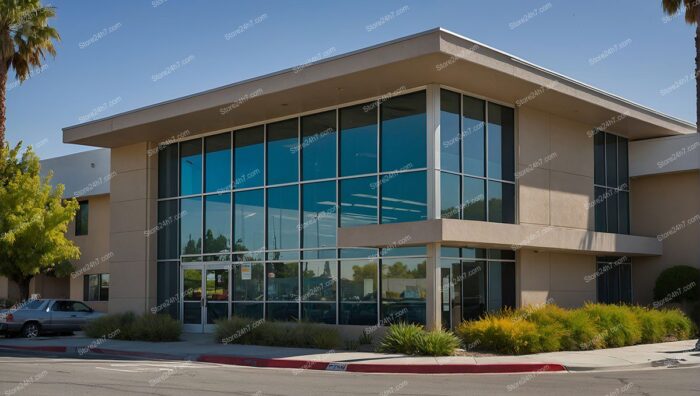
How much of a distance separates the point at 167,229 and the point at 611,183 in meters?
16.2

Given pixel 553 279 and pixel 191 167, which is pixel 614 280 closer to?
pixel 553 279

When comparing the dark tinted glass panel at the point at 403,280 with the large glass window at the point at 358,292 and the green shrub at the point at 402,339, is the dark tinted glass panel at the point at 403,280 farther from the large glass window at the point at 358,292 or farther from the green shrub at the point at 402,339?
the green shrub at the point at 402,339

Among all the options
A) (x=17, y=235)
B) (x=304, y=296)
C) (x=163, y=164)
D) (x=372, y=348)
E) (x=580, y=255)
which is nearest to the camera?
(x=372, y=348)

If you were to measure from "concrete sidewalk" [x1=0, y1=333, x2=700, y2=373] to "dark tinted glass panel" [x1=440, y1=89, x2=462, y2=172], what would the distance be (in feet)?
18.6

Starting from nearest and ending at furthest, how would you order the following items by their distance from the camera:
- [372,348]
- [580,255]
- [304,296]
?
[372,348] → [304,296] → [580,255]

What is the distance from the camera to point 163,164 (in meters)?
29.6

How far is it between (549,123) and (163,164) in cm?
1398

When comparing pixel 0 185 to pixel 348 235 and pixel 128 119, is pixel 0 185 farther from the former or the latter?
pixel 348 235

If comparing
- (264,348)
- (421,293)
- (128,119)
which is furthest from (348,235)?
(128,119)

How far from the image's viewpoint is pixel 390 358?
18.7m

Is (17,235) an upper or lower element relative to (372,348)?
upper

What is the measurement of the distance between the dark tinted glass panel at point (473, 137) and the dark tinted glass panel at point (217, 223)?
8757mm

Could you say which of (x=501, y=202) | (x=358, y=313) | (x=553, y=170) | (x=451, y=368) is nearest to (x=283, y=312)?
(x=358, y=313)

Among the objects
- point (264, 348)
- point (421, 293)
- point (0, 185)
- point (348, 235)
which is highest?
point (0, 185)
